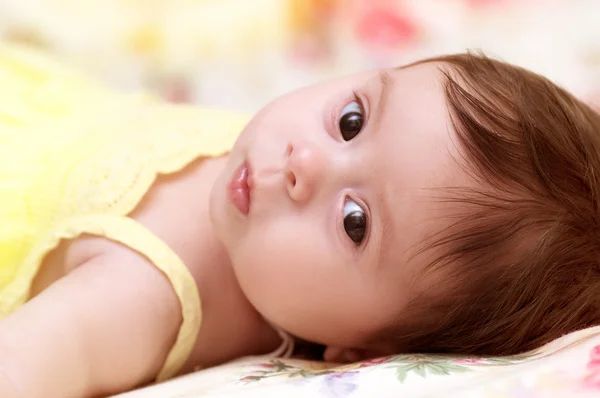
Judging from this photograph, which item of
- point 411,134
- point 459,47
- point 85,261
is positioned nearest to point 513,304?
point 411,134

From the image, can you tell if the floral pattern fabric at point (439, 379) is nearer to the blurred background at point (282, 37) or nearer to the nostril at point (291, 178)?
the nostril at point (291, 178)

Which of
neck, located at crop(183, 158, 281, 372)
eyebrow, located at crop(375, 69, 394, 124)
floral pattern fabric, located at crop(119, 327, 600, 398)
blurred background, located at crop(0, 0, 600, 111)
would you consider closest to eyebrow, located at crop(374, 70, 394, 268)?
eyebrow, located at crop(375, 69, 394, 124)

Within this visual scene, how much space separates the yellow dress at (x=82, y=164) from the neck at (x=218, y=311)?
3 cm

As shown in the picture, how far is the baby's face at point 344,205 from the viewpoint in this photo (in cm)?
81

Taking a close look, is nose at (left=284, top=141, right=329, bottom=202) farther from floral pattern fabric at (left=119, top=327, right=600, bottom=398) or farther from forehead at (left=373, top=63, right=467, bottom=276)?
floral pattern fabric at (left=119, top=327, right=600, bottom=398)

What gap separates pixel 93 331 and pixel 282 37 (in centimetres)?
90

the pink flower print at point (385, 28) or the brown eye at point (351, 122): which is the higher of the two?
the pink flower print at point (385, 28)

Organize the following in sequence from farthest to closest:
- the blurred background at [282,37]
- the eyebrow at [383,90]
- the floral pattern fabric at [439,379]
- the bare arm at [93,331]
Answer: the blurred background at [282,37], the eyebrow at [383,90], the bare arm at [93,331], the floral pattern fabric at [439,379]

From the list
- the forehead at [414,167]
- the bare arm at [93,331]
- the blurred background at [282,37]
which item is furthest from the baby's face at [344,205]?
the blurred background at [282,37]

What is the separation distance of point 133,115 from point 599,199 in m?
0.73

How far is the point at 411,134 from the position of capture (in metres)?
0.81

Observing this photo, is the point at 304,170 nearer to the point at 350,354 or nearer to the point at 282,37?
the point at 350,354

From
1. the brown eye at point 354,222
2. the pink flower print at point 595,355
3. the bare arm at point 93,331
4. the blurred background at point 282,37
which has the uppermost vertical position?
the blurred background at point 282,37

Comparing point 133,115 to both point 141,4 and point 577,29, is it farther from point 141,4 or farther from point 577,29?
point 577,29
